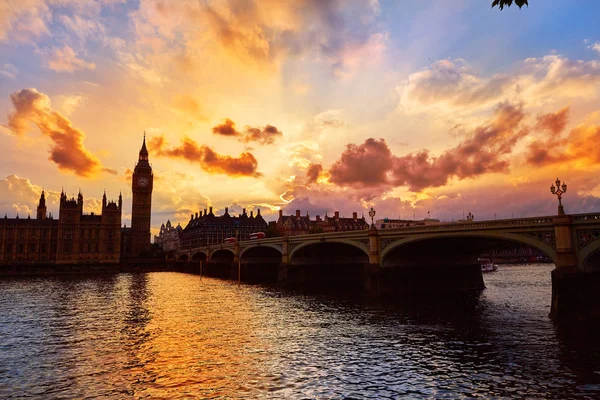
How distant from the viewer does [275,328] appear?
31.9 meters

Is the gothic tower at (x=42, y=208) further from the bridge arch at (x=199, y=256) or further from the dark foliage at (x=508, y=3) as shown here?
the dark foliage at (x=508, y=3)

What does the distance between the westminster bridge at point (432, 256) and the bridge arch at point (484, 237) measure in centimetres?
5

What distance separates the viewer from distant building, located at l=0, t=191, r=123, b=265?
139 metres

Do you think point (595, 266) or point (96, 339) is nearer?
point (96, 339)

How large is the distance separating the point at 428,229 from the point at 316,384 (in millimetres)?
29417

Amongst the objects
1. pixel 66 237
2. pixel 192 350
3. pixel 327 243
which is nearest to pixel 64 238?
pixel 66 237

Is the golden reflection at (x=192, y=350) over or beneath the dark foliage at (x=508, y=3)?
beneath

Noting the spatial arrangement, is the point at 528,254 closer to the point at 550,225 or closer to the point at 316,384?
the point at 550,225

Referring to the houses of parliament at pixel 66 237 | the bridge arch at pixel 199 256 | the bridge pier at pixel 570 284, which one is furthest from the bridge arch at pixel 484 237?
the houses of parliament at pixel 66 237

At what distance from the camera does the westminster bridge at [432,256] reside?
30.9 metres

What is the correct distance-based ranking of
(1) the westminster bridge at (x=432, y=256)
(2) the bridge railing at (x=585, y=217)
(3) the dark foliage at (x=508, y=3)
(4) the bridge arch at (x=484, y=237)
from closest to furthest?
(3) the dark foliage at (x=508, y=3) → (2) the bridge railing at (x=585, y=217) → (1) the westminster bridge at (x=432, y=256) → (4) the bridge arch at (x=484, y=237)

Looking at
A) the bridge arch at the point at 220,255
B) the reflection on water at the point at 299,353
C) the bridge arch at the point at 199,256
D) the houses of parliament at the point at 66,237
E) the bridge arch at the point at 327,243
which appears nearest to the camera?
the reflection on water at the point at 299,353

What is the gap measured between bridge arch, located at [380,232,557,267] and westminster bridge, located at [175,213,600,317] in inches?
1.8

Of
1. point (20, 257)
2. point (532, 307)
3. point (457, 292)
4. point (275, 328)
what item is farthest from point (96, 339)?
point (20, 257)
